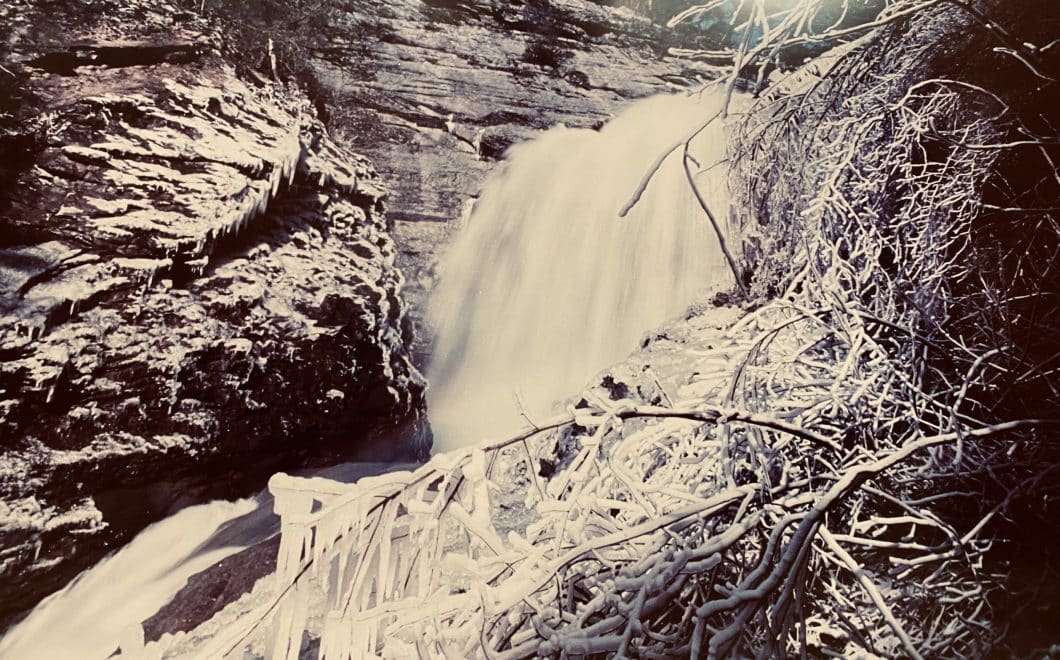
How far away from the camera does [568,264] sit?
6.60ft

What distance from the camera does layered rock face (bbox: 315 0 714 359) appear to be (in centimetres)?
202

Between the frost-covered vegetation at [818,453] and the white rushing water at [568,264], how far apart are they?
0.14 meters

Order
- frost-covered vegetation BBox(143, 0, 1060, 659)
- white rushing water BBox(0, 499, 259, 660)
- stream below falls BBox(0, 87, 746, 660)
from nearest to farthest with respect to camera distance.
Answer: frost-covered vegetation BBox(143, 0, 1060, 659)
white rushing water BBox(0, 499, 259, 660)
stream below falls BBox(0, 87, 746, 660)

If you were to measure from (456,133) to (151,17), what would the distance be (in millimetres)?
1043

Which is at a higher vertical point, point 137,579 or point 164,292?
point 164,292

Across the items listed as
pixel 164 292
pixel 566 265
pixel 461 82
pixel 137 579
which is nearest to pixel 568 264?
pixel 566 265

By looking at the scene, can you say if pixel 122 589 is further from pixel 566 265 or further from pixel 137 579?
pixel 566 265

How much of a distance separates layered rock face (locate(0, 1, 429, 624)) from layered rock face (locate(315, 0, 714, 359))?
11 centimetres

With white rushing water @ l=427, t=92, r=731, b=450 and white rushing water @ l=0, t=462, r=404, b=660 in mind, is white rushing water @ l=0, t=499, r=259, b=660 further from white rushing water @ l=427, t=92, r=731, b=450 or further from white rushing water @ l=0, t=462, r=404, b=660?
white rushing water @ l=427, t=92, r=731, b=450

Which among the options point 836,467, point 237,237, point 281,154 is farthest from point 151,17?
point 836,467

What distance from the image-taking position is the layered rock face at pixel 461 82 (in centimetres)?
202

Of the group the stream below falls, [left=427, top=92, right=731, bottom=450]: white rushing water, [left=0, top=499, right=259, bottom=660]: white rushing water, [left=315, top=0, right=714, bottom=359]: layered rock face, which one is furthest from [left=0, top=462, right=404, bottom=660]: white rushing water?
[left=315, top=0, right=714, bottom=359]: layered rock face

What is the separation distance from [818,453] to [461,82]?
1584mm

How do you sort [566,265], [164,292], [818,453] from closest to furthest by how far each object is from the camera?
1. [818,453]
2. [164,292]
3. [566,265]
